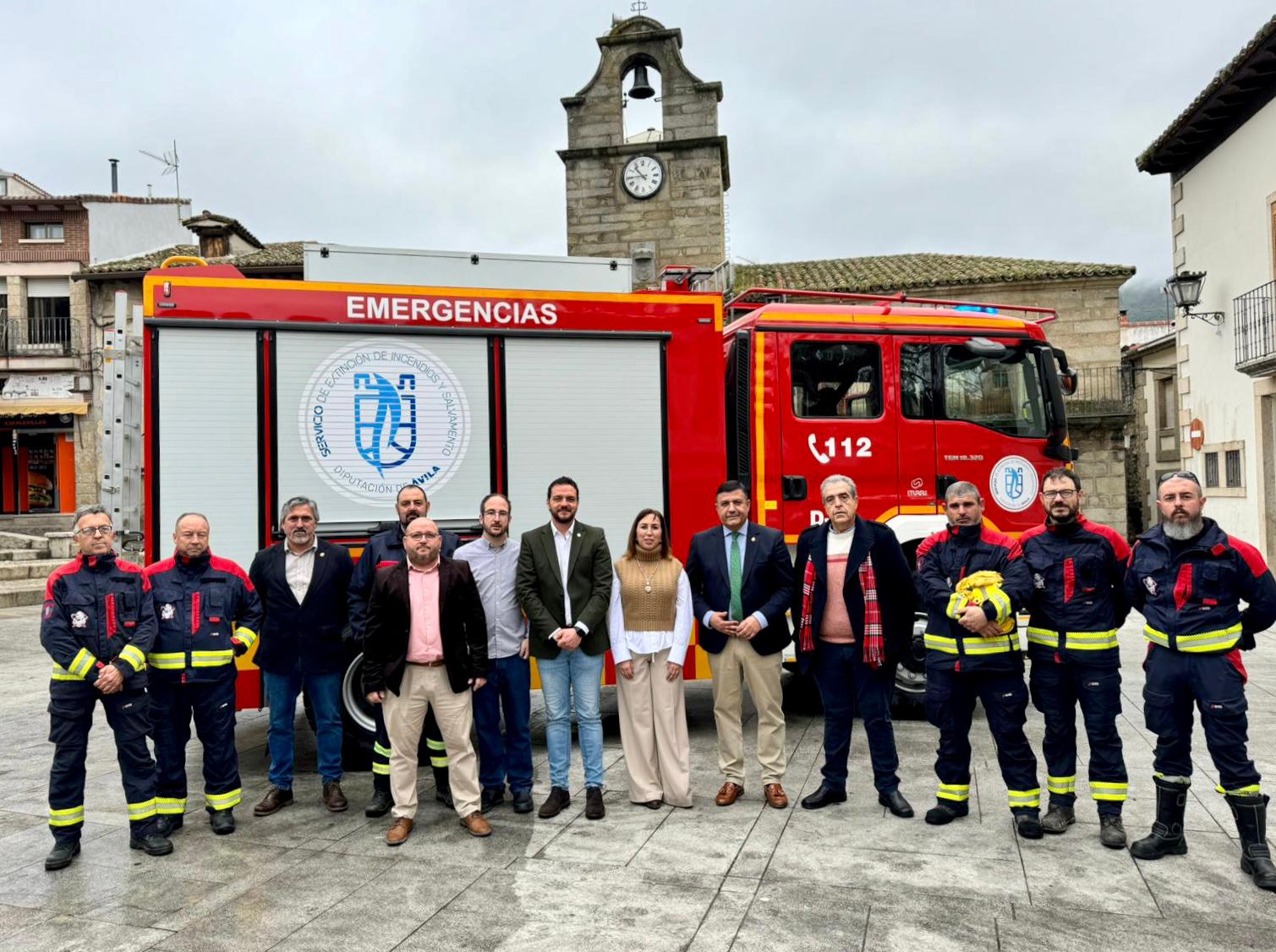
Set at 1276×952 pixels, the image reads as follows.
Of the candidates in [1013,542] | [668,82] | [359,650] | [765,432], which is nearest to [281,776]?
[359,650]

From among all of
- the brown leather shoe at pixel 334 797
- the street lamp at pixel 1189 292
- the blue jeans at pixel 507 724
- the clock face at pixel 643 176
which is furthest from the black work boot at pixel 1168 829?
the clock face at pixel 643 176

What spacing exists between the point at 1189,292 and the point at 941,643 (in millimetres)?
13957

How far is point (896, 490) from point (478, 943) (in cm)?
431

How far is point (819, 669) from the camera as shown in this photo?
17.2ft

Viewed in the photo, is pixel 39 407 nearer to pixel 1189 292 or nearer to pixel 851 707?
pixel 1189 292

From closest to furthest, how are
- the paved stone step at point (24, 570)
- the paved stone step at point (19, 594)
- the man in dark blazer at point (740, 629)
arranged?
the man in dark blazer at point (740, 629) < the paved stone step at point (19, 594) < the paved stone step at point (24, 570)

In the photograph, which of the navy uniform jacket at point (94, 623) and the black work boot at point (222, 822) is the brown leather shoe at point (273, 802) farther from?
the navy uniform jacket at point (94, 623)

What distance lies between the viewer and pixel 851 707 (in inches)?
205

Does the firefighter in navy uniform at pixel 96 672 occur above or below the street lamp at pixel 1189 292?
below

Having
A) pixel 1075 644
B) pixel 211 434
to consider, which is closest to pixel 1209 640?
pixel 1075 644

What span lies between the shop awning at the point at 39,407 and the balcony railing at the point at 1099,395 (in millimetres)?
27688

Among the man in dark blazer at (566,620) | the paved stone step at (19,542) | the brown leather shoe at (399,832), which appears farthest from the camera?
the paved stone step at (19,542)

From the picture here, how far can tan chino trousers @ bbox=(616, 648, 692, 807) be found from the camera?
518 cm

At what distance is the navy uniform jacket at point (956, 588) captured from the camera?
469cm
